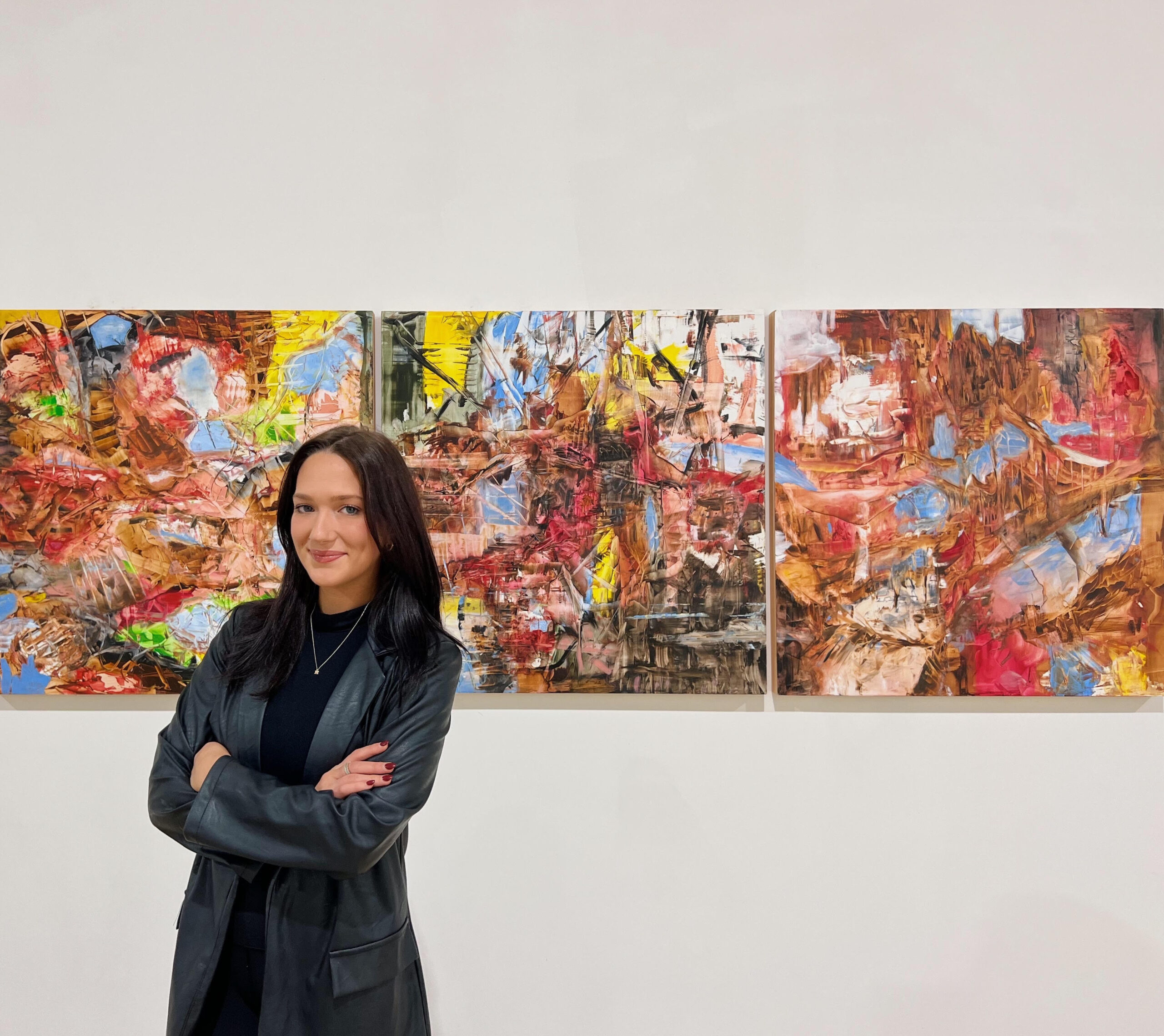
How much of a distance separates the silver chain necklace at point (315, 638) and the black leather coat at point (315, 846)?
0.06 metres

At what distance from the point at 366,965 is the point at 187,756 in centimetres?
57

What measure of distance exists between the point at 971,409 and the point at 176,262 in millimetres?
2505

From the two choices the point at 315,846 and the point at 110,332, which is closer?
the point at 315,846

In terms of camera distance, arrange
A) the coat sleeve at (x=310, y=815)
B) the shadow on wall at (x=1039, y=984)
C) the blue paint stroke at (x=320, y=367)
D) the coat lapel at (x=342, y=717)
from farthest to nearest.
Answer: the shadow on wall at (x=1039, y=984), the blue paint stroke at (x=320, y=367), the coat lapel at (x=342, y=717), the coat sleeve at (x=310, y=815)

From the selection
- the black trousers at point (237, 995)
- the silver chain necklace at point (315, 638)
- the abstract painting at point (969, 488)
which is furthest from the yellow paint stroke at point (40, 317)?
the abstract painting at point (969, 488)

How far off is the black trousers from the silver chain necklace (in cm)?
56

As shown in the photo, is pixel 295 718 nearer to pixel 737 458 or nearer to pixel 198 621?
pixel 198 621

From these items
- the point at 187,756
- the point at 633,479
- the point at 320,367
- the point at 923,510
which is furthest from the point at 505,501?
the point at 923,510

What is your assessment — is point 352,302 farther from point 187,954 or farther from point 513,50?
point 187,954

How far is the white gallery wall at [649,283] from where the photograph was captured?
269 centimetres

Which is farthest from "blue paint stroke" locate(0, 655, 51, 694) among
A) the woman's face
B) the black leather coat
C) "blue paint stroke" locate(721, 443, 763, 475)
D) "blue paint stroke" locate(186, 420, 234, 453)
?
"blue paint stroke" locate(721, 443, 763, 475)

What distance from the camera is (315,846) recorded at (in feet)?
5.32

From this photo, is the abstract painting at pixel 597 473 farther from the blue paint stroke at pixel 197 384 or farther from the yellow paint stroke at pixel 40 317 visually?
the yellow paint stroke at pixel 40 317

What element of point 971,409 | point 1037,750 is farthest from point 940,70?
point 1037,750
